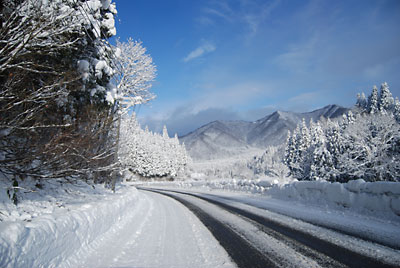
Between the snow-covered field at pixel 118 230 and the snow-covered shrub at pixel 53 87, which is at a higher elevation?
the snow-covered shrub at pixel 53 87

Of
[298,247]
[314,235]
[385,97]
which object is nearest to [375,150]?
[314,235]

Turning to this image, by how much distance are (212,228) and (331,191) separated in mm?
6221

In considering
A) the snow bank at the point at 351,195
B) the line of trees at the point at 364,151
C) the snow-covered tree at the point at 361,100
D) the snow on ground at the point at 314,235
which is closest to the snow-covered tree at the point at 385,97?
the snow-covered tree at the point at 361,100

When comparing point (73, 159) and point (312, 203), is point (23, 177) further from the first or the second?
point (312, 203)

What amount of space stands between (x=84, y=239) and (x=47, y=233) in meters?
1.17

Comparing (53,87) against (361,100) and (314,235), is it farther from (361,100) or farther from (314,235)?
(361,100)

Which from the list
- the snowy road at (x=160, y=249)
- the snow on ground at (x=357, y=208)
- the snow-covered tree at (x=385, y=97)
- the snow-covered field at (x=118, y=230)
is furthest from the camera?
the snow-covered tree at (x=385, y=97)

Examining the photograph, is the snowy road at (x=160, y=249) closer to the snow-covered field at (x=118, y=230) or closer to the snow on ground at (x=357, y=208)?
the snow-covered field at (x=118, y=230)

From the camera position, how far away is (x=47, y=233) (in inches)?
123

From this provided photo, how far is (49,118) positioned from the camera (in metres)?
5.78

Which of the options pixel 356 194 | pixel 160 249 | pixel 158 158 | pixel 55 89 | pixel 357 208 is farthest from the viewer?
pixel 158 158

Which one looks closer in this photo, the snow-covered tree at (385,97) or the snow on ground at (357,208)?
the snow on ground at (357,208)

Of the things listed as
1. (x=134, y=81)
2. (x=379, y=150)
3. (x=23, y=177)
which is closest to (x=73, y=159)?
(x=23, y=177)

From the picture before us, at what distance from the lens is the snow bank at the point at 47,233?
2615 millimetres
